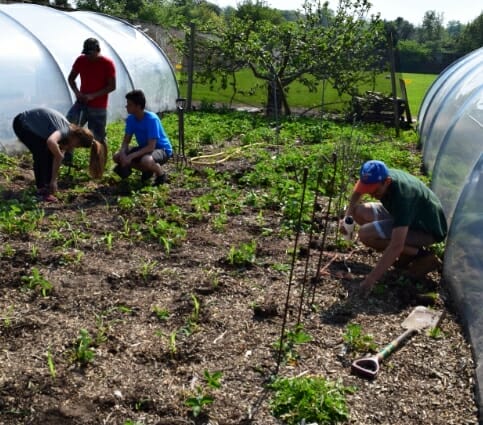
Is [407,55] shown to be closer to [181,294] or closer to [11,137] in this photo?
[11,137]

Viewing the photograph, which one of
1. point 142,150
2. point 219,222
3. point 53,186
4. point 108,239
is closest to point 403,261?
point 219,222

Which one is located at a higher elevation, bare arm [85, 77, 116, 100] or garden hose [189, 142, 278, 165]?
bare arm [85, 77, 116, 100]

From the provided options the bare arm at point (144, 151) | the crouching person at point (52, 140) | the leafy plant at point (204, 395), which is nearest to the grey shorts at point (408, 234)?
the leafy plant at point (204, 395)

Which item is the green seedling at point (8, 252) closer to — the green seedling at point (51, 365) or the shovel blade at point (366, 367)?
the green seedling at point (51, 365)

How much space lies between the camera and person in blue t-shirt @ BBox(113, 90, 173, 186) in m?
7.16

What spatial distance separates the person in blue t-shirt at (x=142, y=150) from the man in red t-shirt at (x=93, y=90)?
78cm

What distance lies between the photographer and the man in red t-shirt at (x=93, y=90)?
26.1ft

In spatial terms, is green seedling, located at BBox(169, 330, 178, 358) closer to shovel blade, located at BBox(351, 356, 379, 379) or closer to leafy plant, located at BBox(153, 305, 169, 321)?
leafy plant, located at BBox(153, 305, 169, 321)

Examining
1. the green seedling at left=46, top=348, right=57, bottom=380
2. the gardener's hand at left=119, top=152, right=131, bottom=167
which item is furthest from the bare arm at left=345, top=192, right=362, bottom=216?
the gardener's hand at left=119, top=152, right=131, bottom=167

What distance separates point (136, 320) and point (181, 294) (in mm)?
500

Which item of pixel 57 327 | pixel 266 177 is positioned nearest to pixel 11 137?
pixel 266 177

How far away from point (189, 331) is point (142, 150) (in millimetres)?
3536

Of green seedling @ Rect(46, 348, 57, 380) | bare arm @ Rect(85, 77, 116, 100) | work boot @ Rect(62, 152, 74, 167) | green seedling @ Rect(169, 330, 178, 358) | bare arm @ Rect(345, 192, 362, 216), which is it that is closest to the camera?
green seedling @ Rect(46, 348, 57, 380)

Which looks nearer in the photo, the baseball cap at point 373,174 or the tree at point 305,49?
the baseball cap at point 373,174
